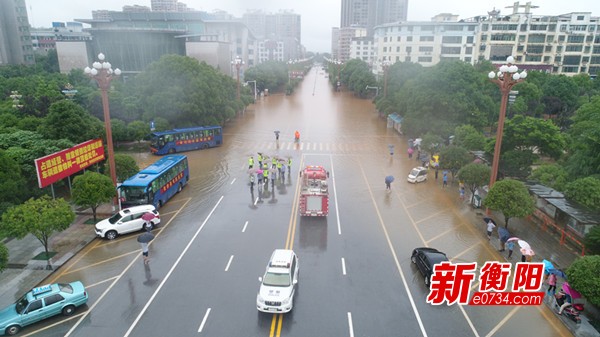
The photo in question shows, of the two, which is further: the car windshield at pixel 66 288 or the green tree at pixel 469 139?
the green tree at pixel 469 139

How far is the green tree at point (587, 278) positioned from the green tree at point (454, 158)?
15.3 meters

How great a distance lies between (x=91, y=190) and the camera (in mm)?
20953

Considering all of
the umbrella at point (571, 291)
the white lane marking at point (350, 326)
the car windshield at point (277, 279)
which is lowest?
the white lane marking at point (350, 326)

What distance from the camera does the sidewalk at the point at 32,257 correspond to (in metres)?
16.0

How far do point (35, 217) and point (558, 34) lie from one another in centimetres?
8990

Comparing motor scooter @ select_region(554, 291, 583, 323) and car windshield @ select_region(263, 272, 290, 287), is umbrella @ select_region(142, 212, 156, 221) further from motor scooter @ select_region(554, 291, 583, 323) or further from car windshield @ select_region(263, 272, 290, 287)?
motor scooter @ select_region(554, 291, 583, 323)

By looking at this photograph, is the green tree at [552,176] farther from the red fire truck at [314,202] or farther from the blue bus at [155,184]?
the blue bus at [155,184]

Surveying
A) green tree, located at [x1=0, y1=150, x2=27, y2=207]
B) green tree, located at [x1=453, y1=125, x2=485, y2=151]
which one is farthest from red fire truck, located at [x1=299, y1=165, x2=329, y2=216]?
green tree, located at [x1=453, y1=125, x2=485, y2=151]

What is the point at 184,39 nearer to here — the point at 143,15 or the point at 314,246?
the point at 143,15

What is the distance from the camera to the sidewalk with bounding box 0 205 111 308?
16.0m

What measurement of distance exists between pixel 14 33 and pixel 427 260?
343 ft

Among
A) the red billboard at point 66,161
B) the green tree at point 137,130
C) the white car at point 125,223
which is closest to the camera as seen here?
the white car at point 125,223

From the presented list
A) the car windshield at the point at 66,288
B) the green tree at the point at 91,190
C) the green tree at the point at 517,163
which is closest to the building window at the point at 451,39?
the green tree at the point at 517,163

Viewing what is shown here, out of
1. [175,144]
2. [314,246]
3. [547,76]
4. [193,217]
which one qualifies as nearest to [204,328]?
[314,246]
